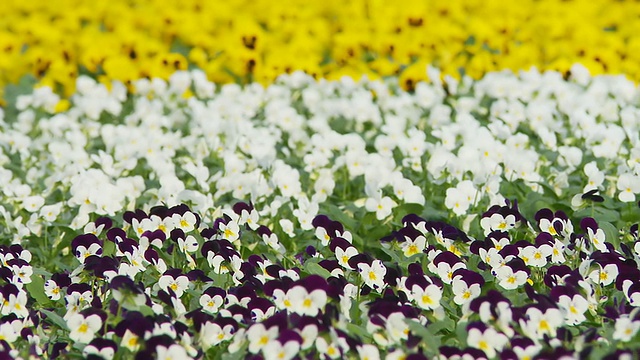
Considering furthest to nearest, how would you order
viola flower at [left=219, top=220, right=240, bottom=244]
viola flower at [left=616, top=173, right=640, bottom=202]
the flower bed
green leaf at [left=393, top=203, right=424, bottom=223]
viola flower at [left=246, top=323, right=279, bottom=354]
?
green leaf at [left=393, top=203, right=424, bottom=223], viola flower at [left=616, top=173, right=640, bottom=202], viola flower at [left=219, top=220, right=240, bottom=244], the flower bed, viola flower at [left=246, top=323, right=279, bottom=354]

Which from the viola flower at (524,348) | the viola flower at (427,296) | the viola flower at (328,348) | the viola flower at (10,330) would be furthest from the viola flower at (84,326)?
the viola flower at (524,348)

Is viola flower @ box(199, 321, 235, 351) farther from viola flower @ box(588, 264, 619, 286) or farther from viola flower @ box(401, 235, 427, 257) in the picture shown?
viola flower @ box(588, 264, 619, 286)

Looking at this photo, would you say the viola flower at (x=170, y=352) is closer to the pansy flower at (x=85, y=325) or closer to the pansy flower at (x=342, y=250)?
the pansy flower at (x=85, y=325)

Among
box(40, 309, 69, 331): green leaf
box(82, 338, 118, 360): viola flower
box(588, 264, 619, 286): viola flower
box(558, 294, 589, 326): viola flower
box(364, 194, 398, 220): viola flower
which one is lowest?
box(364, 194, 398, 220): viola flower

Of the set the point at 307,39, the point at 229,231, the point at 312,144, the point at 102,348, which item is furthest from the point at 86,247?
the point at 307,39

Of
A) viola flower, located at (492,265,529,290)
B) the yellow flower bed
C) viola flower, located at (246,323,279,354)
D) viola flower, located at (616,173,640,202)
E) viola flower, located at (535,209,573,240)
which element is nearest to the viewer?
viola flower, located at (246,323,279,354)

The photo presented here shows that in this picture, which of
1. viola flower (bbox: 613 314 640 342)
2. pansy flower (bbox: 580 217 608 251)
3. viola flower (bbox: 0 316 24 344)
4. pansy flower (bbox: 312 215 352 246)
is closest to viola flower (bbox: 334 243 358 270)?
pansy flower (bbox: 312 215 352 246)
